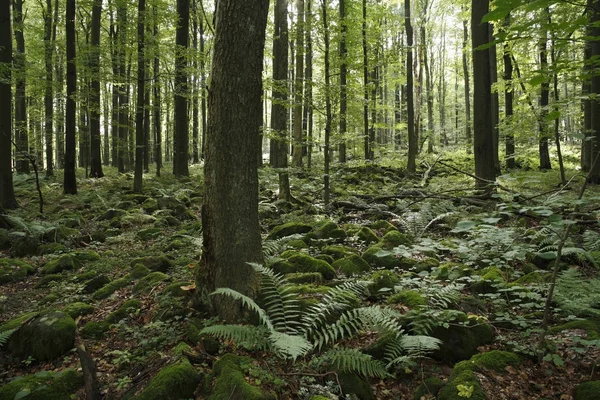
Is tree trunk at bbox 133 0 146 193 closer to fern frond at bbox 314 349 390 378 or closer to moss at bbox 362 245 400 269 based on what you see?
moss at bbox 362 245 400 269

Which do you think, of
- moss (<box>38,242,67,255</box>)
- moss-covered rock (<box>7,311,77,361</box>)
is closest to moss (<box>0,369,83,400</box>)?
moss-covered rock (<box>7,311,77,361</box>)

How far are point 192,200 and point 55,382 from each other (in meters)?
8.86

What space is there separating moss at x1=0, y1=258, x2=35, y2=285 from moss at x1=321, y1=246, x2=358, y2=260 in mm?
5345

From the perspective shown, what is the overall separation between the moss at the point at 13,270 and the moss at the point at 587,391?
7.94 meters

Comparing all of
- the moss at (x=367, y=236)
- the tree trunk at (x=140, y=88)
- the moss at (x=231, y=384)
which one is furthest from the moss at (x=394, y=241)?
the tree trunk at (x=140, y=88)

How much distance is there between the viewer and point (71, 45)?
1211cm

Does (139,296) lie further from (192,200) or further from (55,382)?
(192,200)

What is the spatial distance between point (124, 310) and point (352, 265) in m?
3.13

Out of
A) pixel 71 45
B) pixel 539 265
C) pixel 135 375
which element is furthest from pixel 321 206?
pixel 71 45

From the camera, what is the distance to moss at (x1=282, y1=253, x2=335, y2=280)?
210 inches

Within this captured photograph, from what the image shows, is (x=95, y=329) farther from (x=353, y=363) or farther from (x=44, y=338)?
(x=353, y=363)

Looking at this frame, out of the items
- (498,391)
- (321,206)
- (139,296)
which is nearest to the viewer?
(498,391)

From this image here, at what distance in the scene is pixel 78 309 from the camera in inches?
190

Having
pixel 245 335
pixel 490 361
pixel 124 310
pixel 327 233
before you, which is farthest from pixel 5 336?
pixel 327 233
